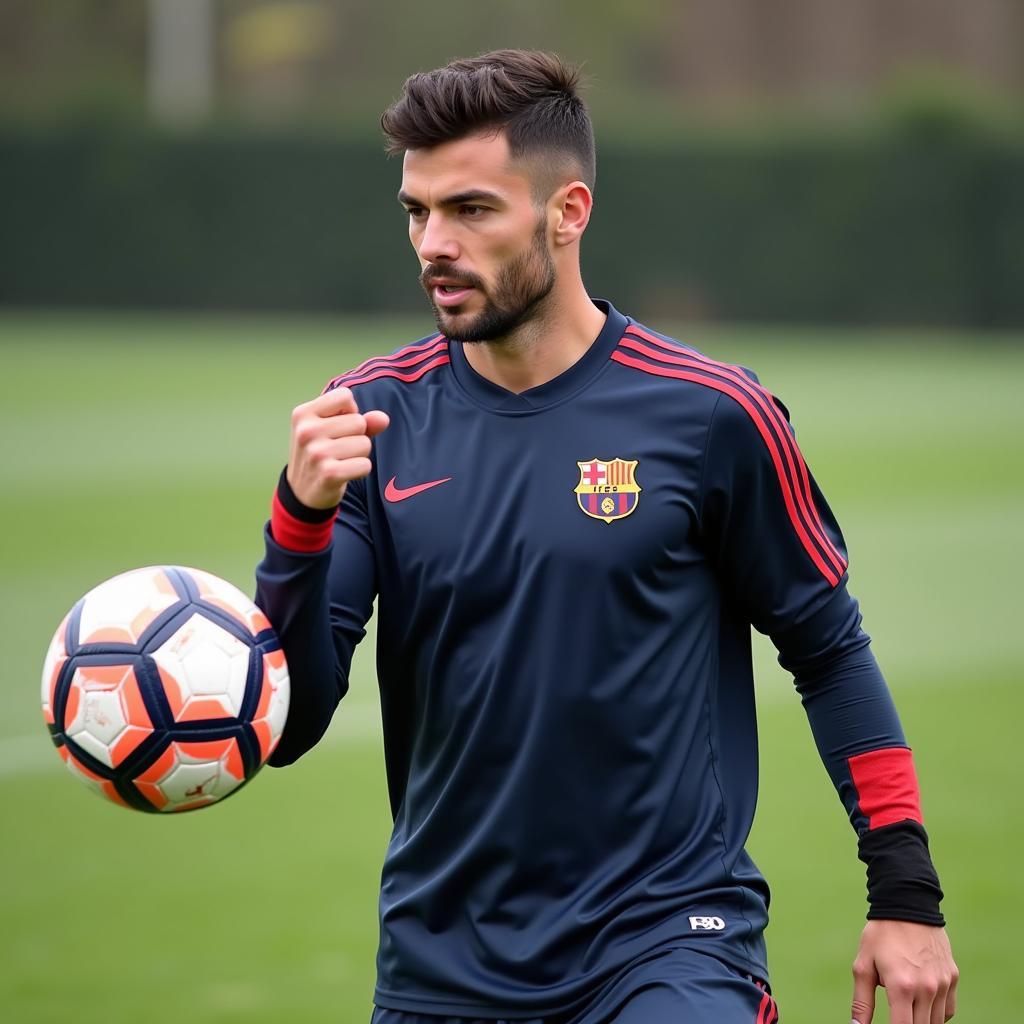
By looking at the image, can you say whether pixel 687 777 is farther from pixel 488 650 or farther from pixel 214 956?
pixel 214 956

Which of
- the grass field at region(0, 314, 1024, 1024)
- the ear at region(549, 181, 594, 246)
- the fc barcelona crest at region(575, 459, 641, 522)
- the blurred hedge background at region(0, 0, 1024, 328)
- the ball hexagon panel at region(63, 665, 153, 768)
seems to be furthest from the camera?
the blurred hedge background at region(0, 0, 1024, 328)

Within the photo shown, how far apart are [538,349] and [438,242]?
0.31 m

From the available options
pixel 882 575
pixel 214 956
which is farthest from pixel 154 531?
pixel 214 956

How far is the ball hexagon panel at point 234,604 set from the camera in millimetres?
3438

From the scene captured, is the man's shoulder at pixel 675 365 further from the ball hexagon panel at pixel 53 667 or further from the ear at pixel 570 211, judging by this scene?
the ball hexagon panel at pixel 53 667

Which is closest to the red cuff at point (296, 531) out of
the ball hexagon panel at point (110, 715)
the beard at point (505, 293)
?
the ball hexagon panel at point (110, 715)

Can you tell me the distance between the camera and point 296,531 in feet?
10.8

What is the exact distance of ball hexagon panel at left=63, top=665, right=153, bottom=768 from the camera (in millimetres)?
3381

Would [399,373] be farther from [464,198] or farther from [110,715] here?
[110,715]

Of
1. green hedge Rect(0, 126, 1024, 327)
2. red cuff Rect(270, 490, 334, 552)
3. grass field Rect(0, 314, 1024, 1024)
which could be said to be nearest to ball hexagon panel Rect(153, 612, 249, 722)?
red cuff Rect(270, 490, 334, 552)

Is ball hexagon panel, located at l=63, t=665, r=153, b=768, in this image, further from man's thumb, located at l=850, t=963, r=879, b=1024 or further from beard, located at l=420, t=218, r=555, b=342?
man's thumb, located at l=850, t=963, r=879, b=1024

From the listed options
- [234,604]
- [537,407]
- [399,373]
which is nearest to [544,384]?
[537,407]

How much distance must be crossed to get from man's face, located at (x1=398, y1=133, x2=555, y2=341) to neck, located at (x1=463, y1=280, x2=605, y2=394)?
0.04 metres

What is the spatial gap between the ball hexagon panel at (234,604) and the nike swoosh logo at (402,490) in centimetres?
34
